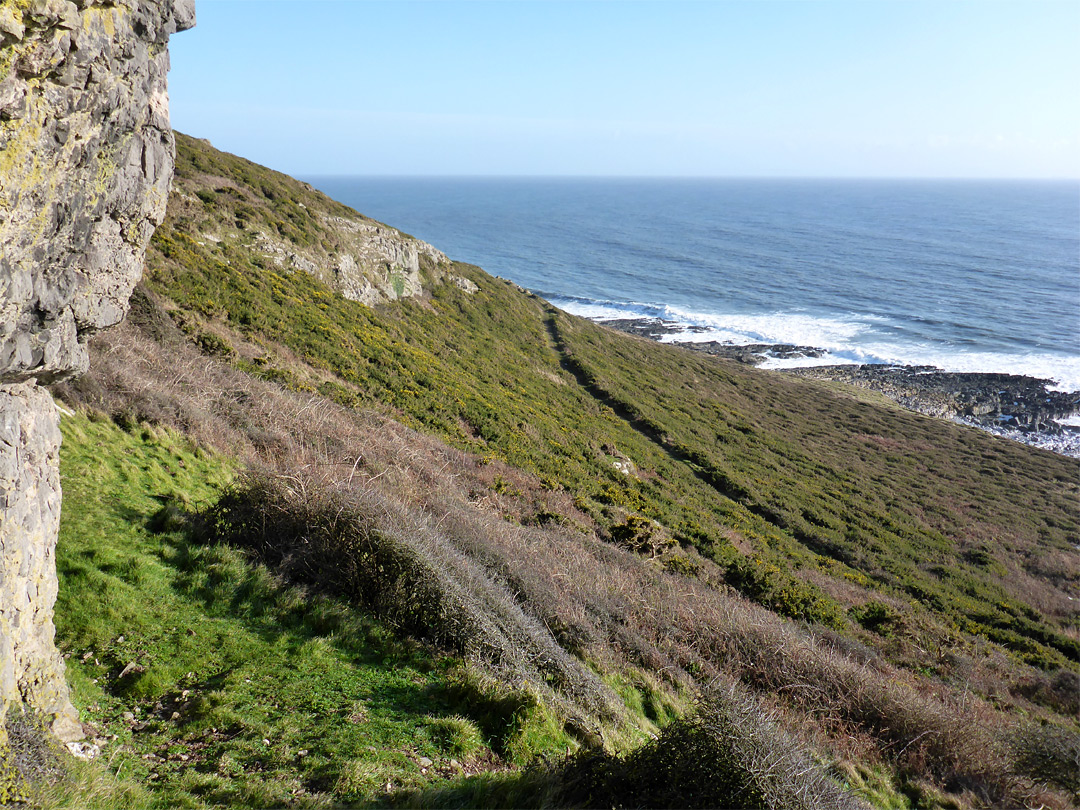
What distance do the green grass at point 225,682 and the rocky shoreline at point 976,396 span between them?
190ft

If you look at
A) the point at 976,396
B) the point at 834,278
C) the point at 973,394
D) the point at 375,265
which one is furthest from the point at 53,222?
the point at 834,278

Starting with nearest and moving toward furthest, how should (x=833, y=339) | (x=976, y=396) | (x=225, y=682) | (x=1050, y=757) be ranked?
(x=225, y=682), (x=1050, y=757), (x=976, y=396), (x=833, y=339)

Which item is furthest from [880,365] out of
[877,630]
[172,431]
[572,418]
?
[172,431]

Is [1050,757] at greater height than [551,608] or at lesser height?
lesser

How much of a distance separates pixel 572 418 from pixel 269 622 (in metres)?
22.7

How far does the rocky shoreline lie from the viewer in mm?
49312

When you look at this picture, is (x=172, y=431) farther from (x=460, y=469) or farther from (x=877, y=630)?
(x=877, y=630)

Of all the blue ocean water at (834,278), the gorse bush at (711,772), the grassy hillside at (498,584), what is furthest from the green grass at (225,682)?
the blue ocean water at (834,278)

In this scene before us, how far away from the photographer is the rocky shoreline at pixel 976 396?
4931 cm

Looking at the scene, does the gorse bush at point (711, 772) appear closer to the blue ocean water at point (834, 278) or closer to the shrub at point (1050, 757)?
the shrub at point (1050, 757)

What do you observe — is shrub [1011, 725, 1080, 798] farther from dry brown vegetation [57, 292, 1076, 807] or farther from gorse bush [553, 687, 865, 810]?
gorse bush [553, 687, 865, 810]

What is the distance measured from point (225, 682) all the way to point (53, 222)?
4.61 m

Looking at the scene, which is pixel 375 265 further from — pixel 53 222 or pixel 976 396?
pixel 976 396

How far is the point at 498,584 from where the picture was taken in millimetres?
9273
